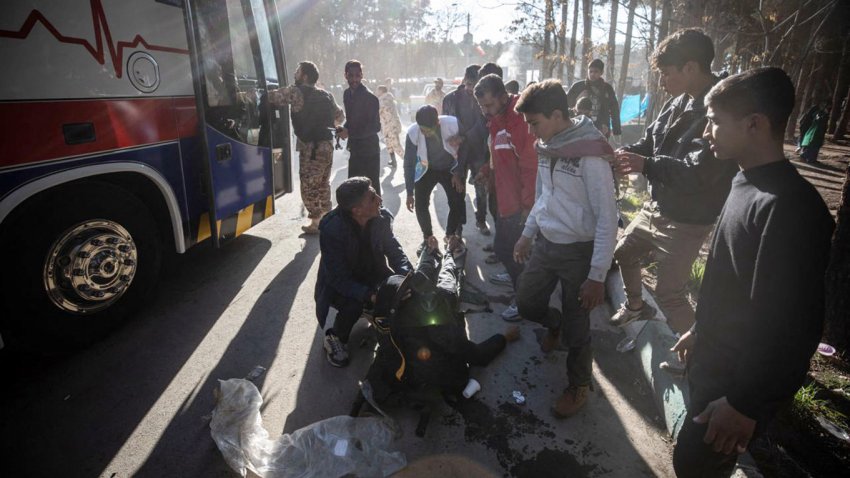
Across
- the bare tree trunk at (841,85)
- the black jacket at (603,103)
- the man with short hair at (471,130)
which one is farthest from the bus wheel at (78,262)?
the bare tree trunk at (841,85)

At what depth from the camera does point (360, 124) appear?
533 centimetres

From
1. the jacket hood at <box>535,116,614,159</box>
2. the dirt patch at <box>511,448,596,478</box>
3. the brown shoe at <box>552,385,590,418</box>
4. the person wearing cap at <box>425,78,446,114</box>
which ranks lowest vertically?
the dirt patch at <box>511,448,596,478</box>

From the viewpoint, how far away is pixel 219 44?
12.5 ft

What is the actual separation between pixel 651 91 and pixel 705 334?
764cm

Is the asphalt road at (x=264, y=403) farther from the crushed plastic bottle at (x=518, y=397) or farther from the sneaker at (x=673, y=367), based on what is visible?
the sneaker at (x=673, y=367)

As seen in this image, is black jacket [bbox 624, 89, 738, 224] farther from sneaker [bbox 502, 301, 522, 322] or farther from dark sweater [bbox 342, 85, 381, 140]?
dark sweater [bbox 342, 85, 381, 140]

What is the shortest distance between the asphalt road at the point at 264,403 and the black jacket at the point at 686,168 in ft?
3.79

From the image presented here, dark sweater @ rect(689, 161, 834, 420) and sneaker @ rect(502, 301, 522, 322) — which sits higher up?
dark sweater @ rect(689, 161, 834, 420)

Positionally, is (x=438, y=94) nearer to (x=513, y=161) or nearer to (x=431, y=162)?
(x=431, y=162)

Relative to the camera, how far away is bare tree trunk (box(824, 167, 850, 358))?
8.98 feet

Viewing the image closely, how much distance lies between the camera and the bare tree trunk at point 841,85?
1276cm

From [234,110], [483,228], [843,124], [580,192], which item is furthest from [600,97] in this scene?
[843,124]

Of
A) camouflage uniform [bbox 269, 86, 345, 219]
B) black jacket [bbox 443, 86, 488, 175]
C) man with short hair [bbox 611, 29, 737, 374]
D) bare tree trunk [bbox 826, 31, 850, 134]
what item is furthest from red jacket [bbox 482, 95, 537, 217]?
bare tree trunk [bbox 826, 31, 850, 134]

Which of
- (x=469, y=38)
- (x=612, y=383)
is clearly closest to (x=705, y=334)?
(x=612, y=383)
